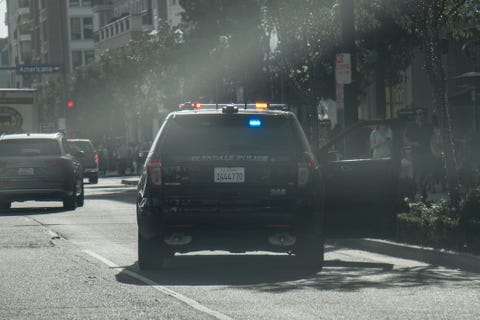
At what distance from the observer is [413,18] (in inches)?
752

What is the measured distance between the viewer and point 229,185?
14.3 metres

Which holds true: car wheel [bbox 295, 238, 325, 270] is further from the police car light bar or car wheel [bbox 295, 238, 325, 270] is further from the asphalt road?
the police car light bar

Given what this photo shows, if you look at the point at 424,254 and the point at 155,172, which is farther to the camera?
the point at 424,254

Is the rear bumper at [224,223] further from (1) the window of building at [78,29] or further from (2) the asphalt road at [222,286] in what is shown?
(1) the window of building at [78,29]

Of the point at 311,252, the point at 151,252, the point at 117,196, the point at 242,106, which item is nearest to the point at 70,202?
the point at 117,196

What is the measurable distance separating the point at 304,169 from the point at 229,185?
31.7 inches

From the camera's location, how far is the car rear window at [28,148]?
2923 centimetres

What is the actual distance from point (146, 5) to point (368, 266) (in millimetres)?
79514

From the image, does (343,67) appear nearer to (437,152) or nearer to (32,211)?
(437,152)

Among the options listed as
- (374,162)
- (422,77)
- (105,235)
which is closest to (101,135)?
(422,77)

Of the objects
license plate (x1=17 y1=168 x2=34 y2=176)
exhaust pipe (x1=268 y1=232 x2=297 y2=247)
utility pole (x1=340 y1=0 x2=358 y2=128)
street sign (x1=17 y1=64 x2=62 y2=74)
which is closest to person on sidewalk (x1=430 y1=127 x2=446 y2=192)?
utility pole (x1=340 y1=0 x2=358 y2=128)

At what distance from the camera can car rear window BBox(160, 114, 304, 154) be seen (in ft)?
47.2

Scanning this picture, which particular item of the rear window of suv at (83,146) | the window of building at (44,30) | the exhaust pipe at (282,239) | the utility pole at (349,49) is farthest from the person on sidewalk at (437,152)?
the window of building at (44,30)

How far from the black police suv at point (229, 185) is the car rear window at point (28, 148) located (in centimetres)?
1495
